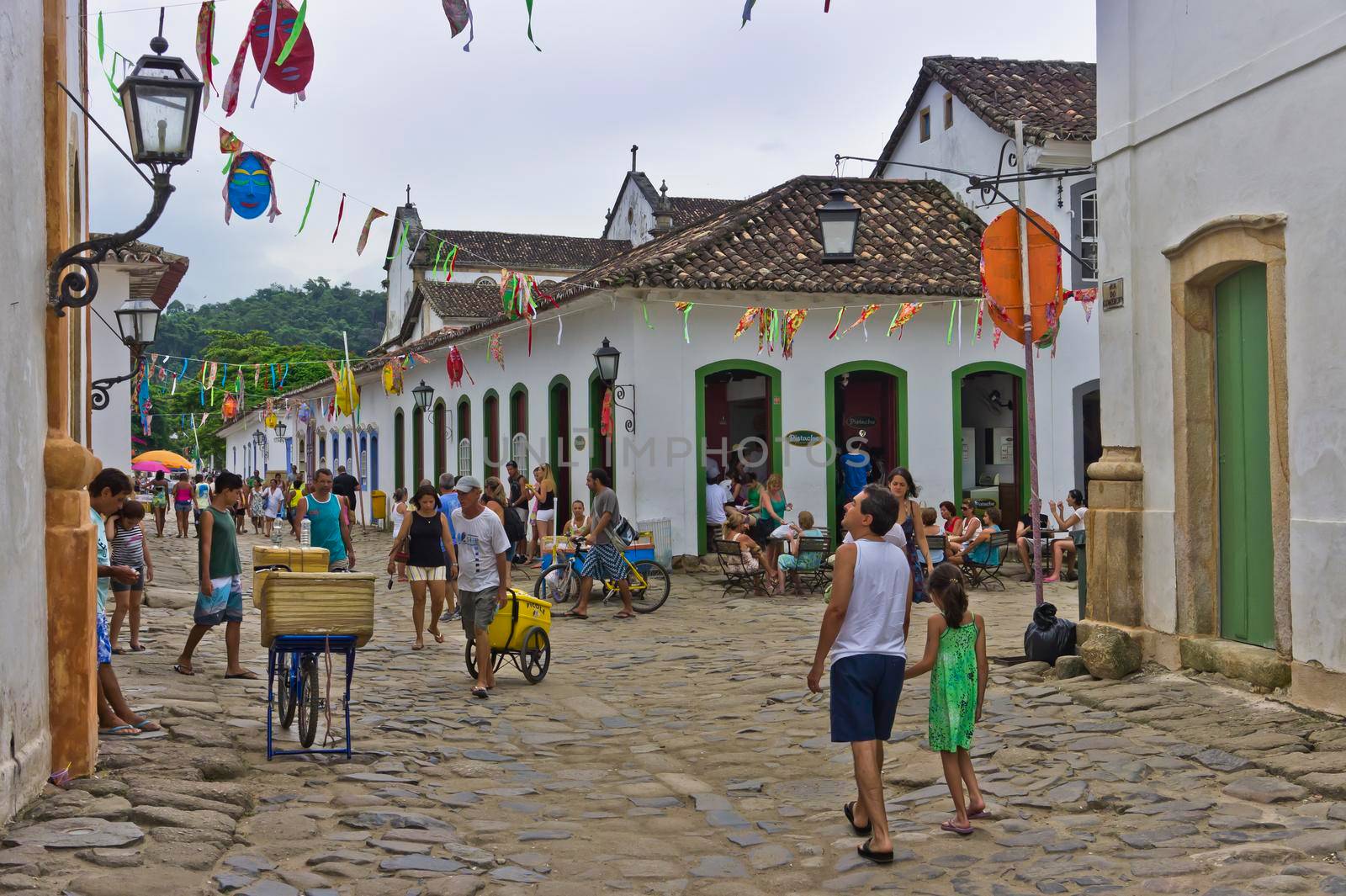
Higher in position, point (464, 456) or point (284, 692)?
point (464, 456)

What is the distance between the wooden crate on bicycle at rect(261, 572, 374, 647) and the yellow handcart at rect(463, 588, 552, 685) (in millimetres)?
2647

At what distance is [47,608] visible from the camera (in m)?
6.30

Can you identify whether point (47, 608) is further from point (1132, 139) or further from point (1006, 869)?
point (1132, 139)

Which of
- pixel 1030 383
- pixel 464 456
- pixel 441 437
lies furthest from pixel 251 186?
pixel 441 437

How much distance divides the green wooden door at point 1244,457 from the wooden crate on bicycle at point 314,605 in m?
5.51

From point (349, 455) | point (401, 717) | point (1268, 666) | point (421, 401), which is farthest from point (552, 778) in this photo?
point (349, 455)

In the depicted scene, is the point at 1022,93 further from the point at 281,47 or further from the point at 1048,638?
the point at 281,47

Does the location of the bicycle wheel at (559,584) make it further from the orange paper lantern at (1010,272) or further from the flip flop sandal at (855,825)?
the flip flop sandal at (855,825)

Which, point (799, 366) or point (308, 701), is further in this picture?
point (799, 366)

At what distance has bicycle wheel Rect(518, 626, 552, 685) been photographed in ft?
34.3

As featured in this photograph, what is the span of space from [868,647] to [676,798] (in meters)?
1.88

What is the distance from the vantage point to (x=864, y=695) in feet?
19.0

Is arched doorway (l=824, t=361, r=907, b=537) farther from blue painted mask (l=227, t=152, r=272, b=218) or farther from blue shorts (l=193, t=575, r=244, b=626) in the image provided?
blue shorts (l=193, t=575, r=244, b=626)

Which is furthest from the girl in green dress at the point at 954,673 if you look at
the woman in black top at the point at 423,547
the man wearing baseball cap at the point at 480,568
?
the woman in black top at the point at 423,547
